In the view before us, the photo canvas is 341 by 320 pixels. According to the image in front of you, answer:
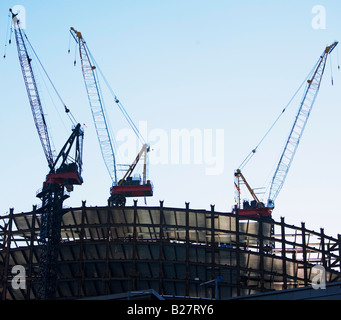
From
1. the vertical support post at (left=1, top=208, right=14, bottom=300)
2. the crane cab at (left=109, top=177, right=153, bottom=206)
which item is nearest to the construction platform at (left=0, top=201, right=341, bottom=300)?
the vertical support post at (left=1, top=208, right=14, bottom=300)

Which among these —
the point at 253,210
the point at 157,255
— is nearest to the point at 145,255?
the point at 157,255

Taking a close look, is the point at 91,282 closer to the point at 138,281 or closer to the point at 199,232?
the point at 138,281

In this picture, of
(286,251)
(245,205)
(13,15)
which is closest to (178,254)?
(286,251)

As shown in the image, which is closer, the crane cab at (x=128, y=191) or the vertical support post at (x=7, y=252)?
the vertical support post at (x=7, y=252)

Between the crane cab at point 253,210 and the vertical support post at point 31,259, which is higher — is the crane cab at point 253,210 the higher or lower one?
the higher one

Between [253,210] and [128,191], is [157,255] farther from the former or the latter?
[253,210]

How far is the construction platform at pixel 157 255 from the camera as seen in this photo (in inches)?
3425

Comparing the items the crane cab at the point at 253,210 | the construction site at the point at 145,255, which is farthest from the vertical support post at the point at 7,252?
the crane cab at the point at 253,210

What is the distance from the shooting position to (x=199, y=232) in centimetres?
9144

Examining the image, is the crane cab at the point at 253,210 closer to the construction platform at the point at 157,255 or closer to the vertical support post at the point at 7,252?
the construction platform at the point at 157,255

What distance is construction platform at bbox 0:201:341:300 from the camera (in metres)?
87.0

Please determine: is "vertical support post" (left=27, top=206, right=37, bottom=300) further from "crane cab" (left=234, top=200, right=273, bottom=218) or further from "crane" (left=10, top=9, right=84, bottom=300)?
"crane cab" (left=234, top=200, right=273, bottom=218)

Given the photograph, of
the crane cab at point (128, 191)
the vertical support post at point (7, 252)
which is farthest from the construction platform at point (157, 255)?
the crane cab at point (128, 191)
